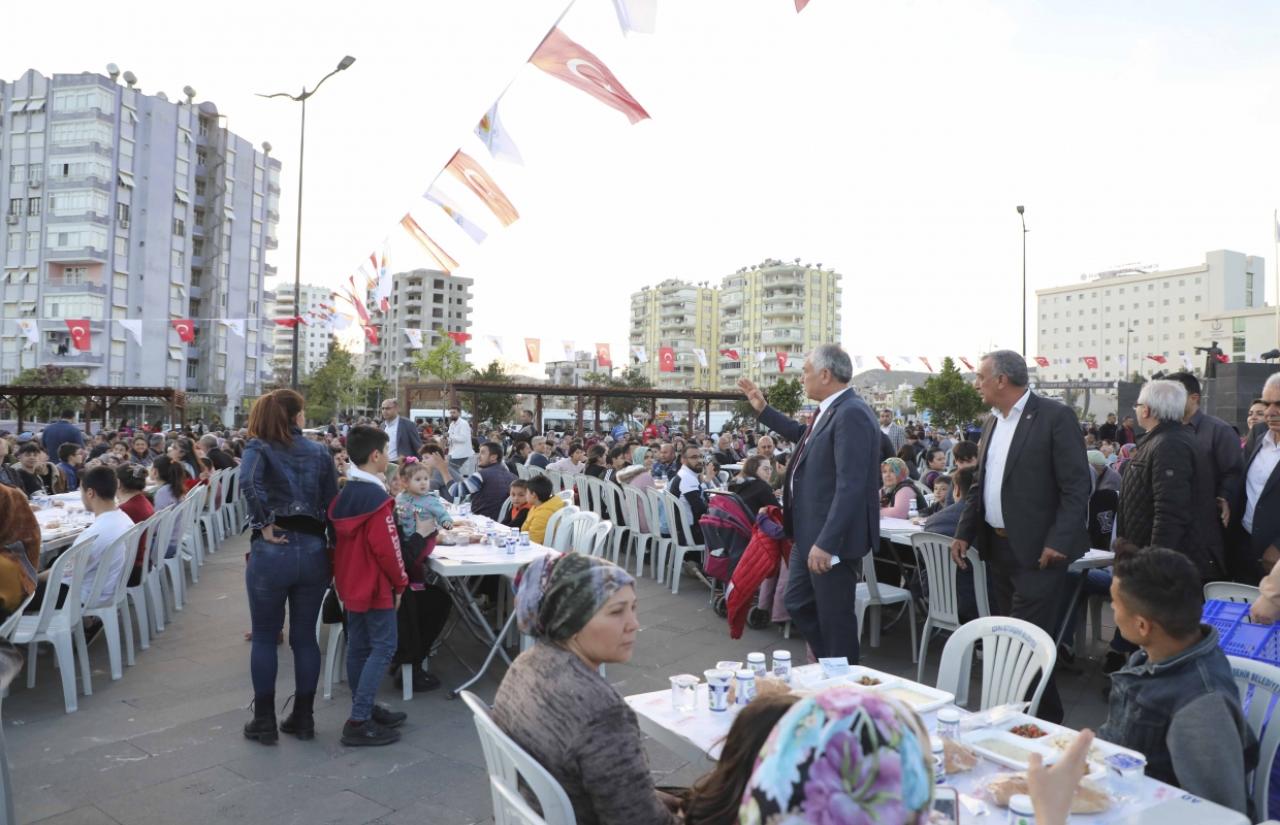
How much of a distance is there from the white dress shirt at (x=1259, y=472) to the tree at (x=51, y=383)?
4088 centimetres

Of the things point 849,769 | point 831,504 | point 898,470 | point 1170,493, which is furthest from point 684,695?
point 898,470

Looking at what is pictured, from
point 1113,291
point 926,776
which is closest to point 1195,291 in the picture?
point 1113,291

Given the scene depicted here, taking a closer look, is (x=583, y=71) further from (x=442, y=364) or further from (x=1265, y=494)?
(x=442, y=364)

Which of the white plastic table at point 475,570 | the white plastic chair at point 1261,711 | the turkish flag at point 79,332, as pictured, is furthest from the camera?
the turkish flag at point 79,332

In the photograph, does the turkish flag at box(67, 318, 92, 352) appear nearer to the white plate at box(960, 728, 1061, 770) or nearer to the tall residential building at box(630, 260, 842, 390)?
the white plate at box(960, 728, 1061, 770)

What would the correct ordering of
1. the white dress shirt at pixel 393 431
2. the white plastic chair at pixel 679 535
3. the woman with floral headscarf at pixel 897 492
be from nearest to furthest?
the woman with floral headscarf at pixel 897 492 → the white plastic chair at pixel 679 535 → the white dress shirt at pixel 393 431

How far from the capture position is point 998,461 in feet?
13.7

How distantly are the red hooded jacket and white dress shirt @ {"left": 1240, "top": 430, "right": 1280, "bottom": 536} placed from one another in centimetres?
448

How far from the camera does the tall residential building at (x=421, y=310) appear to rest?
367ft

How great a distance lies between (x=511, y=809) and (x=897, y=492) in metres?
5.65

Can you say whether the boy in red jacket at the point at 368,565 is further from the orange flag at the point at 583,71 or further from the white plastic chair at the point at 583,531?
the orange flag at the point at 583,71

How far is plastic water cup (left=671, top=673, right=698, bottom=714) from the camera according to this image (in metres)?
2.53

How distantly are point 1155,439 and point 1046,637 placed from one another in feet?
7.09

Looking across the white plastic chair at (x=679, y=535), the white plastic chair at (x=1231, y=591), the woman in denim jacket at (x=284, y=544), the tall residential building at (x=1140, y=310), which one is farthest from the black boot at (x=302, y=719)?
the tall residential building at (x=1140, y=310)
